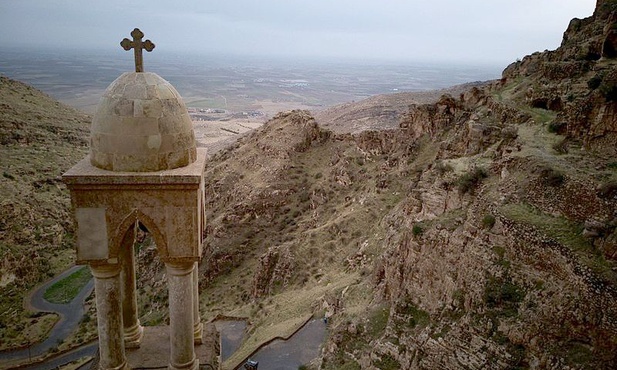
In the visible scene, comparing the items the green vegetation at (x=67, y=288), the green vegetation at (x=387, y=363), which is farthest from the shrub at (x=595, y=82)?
the green vegetation at (x=67, y=288)

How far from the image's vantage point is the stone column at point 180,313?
804 centimetres

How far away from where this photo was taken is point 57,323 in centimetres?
3278

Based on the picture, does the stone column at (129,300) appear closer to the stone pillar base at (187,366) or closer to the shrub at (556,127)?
the stone pillar base at (187,366)

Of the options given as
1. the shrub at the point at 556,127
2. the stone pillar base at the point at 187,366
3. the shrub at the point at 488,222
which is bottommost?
the stone pillar base at the point at 187,366

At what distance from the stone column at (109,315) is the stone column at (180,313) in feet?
3.09

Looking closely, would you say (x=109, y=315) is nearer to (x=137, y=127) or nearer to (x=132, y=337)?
(x=132, y=337)

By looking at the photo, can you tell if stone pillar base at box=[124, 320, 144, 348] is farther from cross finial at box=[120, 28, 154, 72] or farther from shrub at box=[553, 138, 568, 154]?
shrub at box=[553, 138, 568, 154]

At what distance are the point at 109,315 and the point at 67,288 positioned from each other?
3462 cm

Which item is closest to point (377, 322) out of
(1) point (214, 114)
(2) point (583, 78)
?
(2) point (583, 78)

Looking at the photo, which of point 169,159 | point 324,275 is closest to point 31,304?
point 324,275

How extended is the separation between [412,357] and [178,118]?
1119 centimetres

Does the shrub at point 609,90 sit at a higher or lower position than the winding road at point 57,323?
higher

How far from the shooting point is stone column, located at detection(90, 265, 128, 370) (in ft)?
26.0

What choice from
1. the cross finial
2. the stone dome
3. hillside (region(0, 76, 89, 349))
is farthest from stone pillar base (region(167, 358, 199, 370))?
hillside (region(0, 76, 89, 349))
